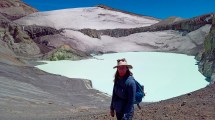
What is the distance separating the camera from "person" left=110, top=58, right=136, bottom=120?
6.46m

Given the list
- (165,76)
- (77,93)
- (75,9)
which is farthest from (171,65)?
(75,9)

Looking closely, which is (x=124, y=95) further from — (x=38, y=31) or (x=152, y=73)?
(x=38, y=31)

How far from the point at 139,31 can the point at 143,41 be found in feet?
18.9

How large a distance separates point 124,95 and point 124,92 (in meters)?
0.04

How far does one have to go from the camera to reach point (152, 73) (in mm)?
30578

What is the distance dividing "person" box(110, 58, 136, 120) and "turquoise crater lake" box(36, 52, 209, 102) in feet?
53.6

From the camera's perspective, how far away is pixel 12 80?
842 inches

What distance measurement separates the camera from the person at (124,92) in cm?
646

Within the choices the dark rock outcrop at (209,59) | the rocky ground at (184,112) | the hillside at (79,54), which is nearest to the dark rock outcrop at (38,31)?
the hillside at (79,54)

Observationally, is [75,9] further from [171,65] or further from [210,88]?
[210,88]

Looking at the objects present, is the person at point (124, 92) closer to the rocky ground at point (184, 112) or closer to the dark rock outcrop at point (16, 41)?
the rocky ground at point (184, 112)

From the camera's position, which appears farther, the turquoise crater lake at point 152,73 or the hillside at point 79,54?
the turquoise crater lake at point 152,73

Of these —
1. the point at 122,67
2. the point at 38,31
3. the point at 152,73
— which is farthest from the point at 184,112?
the point at 38,31

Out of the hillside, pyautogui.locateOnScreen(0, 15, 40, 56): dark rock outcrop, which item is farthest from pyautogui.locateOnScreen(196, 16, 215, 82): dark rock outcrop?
pyautogui.locateOnScreen(0, 15, 40, 56): dark rock outcrop
